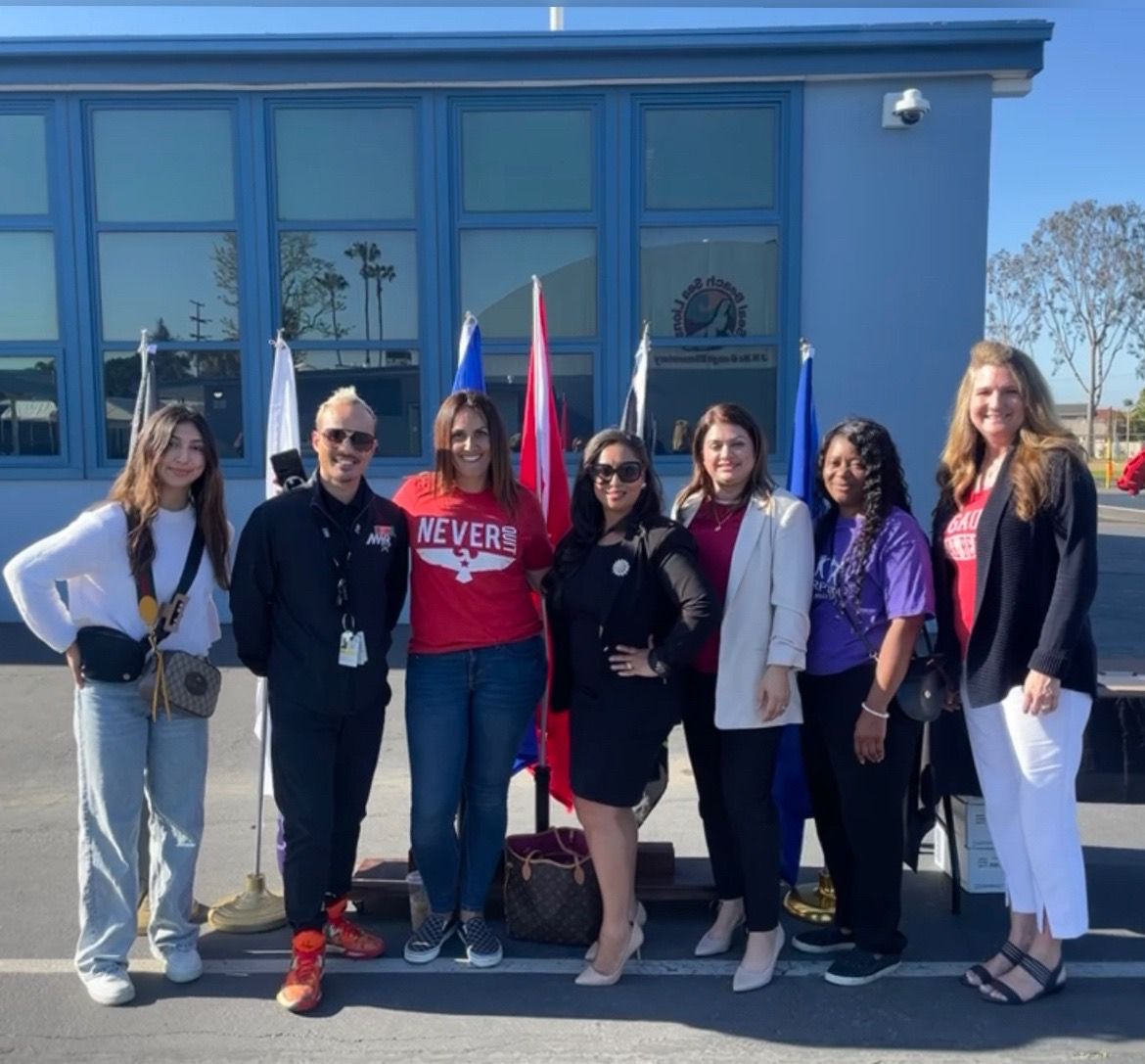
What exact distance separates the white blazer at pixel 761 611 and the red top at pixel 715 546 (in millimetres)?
45

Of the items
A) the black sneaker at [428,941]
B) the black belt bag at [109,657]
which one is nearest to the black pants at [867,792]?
the black sneaker at [428,941]

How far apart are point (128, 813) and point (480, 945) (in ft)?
4.08

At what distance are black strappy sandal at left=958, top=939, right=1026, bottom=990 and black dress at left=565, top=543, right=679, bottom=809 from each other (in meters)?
1.27

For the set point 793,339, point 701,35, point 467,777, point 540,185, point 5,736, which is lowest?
point 5,736

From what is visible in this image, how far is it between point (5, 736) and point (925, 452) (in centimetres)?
726

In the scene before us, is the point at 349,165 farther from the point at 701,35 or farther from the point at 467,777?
the point at 467,777

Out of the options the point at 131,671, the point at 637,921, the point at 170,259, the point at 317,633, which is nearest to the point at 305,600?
the point at 317,633

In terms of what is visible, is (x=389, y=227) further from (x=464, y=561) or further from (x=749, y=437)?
(x=749, y=437)

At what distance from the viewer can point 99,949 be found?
3500 mm

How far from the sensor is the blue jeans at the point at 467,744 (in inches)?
142

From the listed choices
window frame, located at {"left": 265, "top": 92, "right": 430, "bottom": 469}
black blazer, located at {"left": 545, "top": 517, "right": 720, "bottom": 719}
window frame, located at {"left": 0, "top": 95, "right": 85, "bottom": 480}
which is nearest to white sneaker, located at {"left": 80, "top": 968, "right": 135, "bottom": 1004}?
black blazer, located at {"left": 545, "top": 517, "right": 720, "bottom": 719}

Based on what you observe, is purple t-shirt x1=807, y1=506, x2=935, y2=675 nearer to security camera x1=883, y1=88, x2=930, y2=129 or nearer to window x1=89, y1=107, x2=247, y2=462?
security camera x1=883, y1=88, x2=930, y2=129

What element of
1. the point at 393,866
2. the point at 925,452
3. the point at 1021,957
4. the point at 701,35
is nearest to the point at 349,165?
the point at 701,35

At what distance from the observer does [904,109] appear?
881 cm
